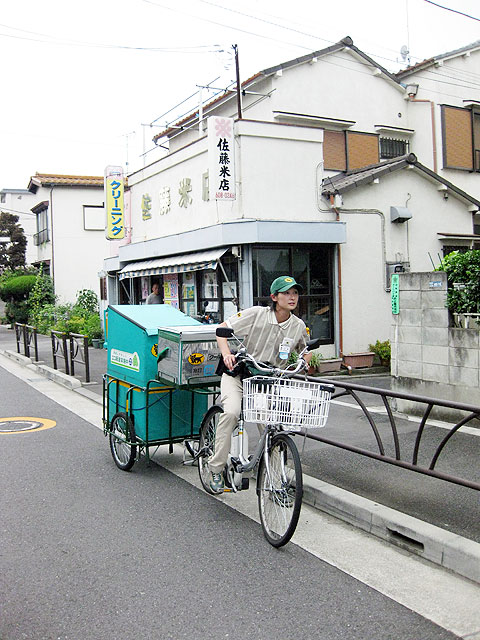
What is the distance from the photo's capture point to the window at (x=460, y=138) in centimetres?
1866

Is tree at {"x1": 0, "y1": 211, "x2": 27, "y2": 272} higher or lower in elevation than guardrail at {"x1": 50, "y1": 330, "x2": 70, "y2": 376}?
higher

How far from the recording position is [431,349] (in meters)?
8.68

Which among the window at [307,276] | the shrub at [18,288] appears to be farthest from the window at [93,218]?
the window at [307,276]

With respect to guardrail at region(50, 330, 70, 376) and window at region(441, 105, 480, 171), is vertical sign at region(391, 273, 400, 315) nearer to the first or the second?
guardrail at region(50, 330, 70, 376)

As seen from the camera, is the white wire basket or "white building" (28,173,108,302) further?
"white building" (28,173,108,302)

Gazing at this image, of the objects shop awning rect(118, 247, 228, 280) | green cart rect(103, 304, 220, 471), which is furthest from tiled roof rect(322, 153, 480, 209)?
green cart rect(103, 304, 220, 471)

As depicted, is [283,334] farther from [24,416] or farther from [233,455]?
[24,416]

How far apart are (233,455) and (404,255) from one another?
36.4 ft

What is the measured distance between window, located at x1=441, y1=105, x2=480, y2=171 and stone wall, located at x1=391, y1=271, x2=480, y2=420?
11243mm

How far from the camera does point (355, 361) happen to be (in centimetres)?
1408

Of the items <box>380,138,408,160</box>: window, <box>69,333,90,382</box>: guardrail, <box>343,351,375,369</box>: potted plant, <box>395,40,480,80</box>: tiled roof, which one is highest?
<box>395,40,480,80</box>: tiled roof

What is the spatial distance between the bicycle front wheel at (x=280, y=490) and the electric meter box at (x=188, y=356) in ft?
4.34

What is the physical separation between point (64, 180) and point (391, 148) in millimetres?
18885

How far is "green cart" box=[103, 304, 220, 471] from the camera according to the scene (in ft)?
19.1
